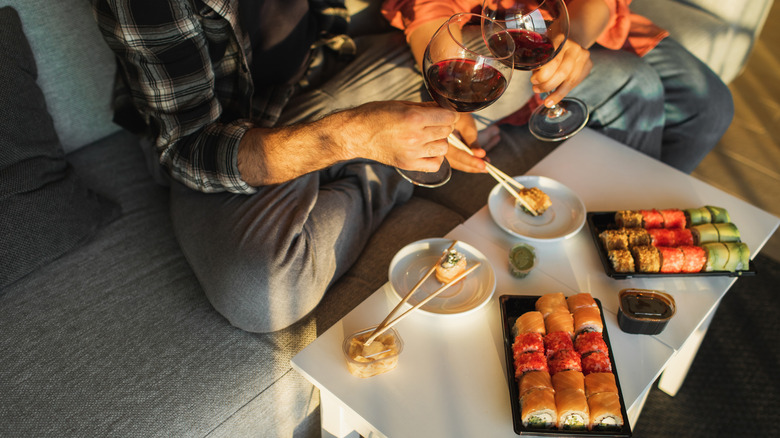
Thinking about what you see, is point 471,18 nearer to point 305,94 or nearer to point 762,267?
point 305,94

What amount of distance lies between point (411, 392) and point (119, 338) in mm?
663

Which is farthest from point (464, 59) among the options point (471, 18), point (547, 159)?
point (547, 159)

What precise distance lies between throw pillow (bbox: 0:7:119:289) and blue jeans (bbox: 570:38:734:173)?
1429mm

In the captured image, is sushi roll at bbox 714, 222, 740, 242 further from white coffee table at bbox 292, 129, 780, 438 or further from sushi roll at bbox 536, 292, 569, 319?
sushi roll at bbox 536, 292, 569, 319

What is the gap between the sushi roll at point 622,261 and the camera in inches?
46.1

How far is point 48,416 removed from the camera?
3.66ft

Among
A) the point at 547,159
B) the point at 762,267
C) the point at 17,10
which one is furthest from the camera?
the point at 762,267

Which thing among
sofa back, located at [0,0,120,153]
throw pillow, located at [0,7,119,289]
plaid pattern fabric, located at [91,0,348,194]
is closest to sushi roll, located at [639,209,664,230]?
plaid pattern fabric, located at [91,0,348,194]

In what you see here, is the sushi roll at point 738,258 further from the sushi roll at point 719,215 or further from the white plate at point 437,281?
the white plate at point 437,281

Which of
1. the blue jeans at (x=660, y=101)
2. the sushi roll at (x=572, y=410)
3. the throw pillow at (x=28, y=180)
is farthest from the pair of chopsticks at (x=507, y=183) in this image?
the throw pillow at (x=28, y=180)

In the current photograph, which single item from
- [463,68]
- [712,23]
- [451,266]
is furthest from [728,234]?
[712,23]

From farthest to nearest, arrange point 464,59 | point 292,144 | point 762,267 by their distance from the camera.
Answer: point 762,267 < point 292,144 < point 464,59

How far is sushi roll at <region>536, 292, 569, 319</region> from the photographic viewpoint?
107 centimetres

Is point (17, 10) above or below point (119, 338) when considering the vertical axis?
above
